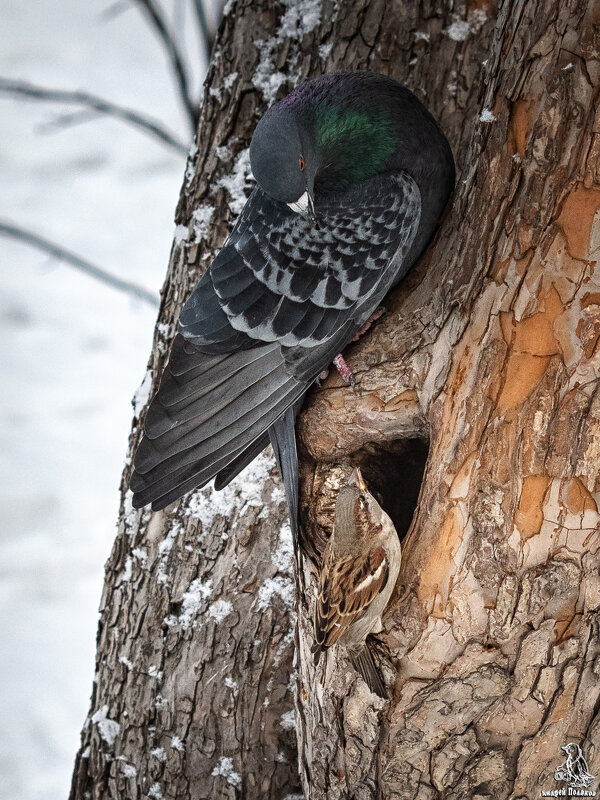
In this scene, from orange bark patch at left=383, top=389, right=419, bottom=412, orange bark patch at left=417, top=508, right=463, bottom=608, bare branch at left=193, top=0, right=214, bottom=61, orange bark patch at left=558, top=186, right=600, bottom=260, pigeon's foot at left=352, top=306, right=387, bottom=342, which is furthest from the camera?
bare branch at left=193, top=0, right=214, bottom=61

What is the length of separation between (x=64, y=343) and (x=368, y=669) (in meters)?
3.53

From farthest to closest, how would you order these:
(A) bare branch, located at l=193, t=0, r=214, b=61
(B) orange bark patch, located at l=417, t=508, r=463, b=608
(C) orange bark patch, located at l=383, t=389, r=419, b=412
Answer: (A) bare branch, located at l=193, t=0, r=214, b=61 → (C) orange bark patch, located at l=383, t=389, r=419, b=412 → (B) orange bark patch, located at l=417, t=508, r=463, b=608

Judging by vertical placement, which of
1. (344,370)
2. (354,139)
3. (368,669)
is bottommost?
(368,669)

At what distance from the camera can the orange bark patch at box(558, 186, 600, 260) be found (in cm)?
142

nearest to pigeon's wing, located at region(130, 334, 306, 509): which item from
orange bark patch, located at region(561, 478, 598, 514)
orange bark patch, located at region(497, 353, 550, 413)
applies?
orange bark patch, located at region(497, 353, 550, 413)

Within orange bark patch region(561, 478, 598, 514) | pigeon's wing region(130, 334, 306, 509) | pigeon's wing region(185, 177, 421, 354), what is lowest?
orange bark patch region(561, 478, 598, 514)

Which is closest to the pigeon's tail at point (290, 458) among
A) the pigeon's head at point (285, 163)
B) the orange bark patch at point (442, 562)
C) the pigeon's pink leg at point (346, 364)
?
the pigeon's pink leg at point (346, 364)

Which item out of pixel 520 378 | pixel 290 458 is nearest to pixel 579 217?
pixel 520 378

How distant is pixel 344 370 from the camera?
5.67 ft

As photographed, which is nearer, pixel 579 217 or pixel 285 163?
pixel 579 217

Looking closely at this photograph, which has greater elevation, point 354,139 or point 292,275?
point 354,139

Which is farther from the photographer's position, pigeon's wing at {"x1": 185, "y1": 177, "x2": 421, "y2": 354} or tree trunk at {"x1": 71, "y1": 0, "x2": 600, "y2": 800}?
pigeon's wing at {"x1": 185, "y1": 177, "x2": 421, "y2": 354}

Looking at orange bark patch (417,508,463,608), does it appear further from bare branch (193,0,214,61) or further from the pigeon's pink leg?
bare branch (193,0,214,61)

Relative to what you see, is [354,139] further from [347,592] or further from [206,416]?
[347,592]
